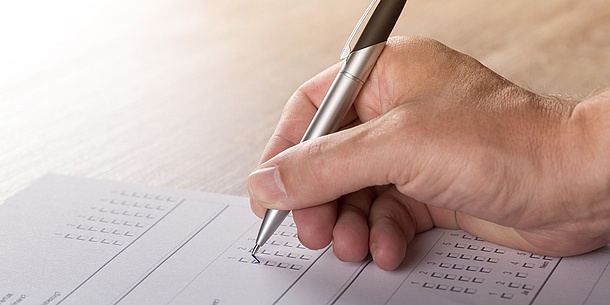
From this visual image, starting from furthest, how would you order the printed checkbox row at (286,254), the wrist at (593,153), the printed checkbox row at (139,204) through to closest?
the printed checkbox row at (139,204), the printed checkbox row at (286,254), the wrist at (593,153)

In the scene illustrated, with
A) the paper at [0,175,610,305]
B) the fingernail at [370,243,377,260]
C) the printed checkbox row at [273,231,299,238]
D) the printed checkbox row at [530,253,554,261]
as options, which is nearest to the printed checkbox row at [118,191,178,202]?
the paper at [0,175,610,305]

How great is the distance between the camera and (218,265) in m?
0.75

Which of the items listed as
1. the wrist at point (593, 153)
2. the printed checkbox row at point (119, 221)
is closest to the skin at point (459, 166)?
the wrist at point (593, 153)

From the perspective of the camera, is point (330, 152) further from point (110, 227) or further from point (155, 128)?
point (155, 128)

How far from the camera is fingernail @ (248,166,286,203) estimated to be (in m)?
0.72

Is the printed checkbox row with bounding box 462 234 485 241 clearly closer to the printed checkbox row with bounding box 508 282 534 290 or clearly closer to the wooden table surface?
the printed checkbox row with bounding box 508 282 534 290

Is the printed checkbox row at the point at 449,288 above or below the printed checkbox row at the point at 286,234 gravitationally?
below

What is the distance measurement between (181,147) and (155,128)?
75 millimetres

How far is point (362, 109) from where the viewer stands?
2.72ft

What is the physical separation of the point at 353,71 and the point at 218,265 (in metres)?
0.20

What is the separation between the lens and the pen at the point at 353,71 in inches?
30.4

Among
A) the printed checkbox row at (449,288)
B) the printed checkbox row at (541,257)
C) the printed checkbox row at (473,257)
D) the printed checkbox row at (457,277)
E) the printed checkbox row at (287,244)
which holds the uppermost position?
the printed checkbox row at (287,244)

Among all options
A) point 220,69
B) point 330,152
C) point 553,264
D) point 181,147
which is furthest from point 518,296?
point 220,69

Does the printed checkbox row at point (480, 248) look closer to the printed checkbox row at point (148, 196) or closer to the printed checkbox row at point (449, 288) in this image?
the printed checkbox row at point (449, 288)
